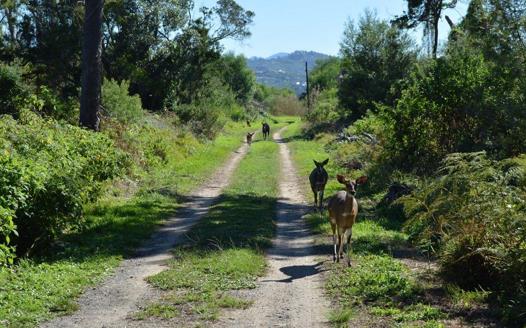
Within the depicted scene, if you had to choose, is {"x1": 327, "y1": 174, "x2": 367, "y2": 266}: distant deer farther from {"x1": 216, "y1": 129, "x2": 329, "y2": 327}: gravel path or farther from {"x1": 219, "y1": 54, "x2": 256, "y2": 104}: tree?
{"x1": 219, "y1": 54, "x2": 256, "y2": 104}: tree

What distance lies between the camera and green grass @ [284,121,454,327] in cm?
774

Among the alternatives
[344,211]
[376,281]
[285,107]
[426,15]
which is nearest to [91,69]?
[344,211]

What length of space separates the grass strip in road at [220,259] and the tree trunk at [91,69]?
18.3 feet

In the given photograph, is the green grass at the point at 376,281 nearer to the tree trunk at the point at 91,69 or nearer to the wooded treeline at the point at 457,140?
the wooded treeline at the point at 457,140

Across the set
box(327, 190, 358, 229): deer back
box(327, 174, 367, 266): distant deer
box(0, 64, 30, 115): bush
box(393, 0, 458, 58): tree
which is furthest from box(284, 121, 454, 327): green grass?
box(393, 0, 458, 58): tree

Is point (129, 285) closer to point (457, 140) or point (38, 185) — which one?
point (38, 185)

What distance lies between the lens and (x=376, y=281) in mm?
9289

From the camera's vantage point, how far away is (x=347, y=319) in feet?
→ 25.2

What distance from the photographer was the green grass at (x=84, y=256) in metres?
8.09

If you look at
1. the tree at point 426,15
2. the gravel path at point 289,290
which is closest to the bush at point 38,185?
the gravel path at point 289,290

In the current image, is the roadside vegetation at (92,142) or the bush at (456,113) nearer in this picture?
the roadside vegetation at (92,142)

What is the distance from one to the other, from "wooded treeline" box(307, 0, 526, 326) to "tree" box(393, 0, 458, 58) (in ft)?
0.23

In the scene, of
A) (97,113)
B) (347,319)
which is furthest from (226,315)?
(97,113)

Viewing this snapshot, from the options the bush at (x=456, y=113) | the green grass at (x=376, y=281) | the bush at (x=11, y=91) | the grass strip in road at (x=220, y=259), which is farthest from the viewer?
the bush at (x=11, y=91)
